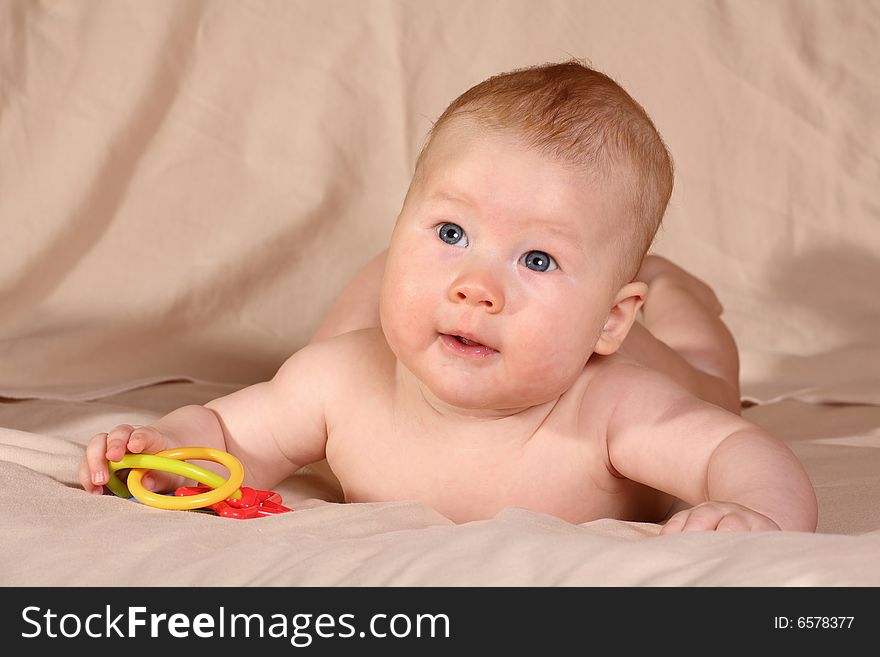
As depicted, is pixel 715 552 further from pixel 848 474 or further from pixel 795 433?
pixel 795 433

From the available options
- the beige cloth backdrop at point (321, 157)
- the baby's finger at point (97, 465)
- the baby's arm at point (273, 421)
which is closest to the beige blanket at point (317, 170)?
the beige cloth backdrop at point (321, 157)

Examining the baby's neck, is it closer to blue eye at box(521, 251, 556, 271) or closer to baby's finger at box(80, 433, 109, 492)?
blue eye at box(521, 251, 556, 271)

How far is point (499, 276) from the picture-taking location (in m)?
1.38

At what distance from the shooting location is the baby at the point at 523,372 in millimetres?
1396

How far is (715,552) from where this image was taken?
1.08 m

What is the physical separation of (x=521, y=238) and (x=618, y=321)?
19 cm

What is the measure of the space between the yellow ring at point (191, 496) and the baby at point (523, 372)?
0.10 ft

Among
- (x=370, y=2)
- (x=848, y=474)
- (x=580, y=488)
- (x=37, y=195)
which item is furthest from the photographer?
(x=370, y=2)

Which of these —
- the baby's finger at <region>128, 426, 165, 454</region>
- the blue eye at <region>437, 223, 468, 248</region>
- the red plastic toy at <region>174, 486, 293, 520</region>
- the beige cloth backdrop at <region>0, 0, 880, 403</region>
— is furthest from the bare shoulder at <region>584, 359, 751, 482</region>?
the beige cloth backdrop at <region>0, 0, 880, 403</region>

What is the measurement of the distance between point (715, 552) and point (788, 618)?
4.1 inches

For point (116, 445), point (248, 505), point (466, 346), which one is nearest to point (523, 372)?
point (466, 346)

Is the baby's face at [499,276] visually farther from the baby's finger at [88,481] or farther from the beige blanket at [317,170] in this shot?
the beige blanket at [317,170]

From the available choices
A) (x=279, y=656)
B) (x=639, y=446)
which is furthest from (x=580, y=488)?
(x=279, y=656)

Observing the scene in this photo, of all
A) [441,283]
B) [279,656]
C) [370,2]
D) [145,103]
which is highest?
[370,2]
